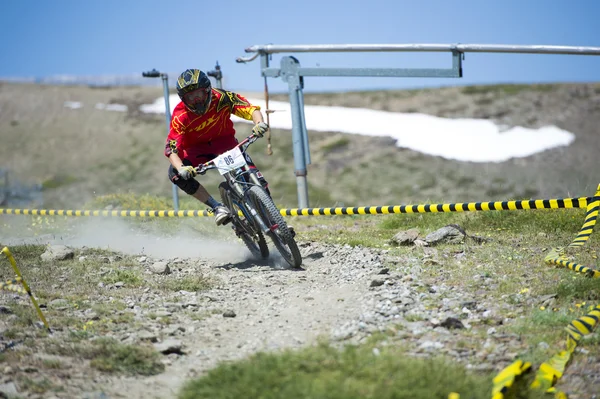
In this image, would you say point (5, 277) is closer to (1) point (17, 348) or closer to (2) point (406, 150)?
(1) point (17, 348)

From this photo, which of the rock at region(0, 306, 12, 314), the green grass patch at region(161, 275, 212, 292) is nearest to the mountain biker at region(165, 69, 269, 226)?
the green grass patch at region(161, 275, 212, 292)

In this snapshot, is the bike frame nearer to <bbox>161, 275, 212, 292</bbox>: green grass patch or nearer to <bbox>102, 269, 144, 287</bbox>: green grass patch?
<bbox>161, 275, 212, 292</bbox>: green grass patch

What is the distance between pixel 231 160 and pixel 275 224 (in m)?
1.07

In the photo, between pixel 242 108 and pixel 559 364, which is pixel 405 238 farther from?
pixel 559 364

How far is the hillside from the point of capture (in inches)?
1281

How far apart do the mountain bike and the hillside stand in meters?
17.9

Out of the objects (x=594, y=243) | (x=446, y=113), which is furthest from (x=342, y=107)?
(x=594, y=243)

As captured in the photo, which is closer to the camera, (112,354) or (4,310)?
(112,354)

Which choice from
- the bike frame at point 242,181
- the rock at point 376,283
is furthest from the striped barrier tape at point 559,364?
the bike frame at point 242,181

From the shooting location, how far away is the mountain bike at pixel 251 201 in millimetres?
9500

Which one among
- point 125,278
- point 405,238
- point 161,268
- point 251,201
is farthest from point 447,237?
point 125,278

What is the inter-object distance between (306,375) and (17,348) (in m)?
2.78

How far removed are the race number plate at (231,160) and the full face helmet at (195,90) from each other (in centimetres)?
72

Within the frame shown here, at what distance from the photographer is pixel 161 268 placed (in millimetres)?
9891
